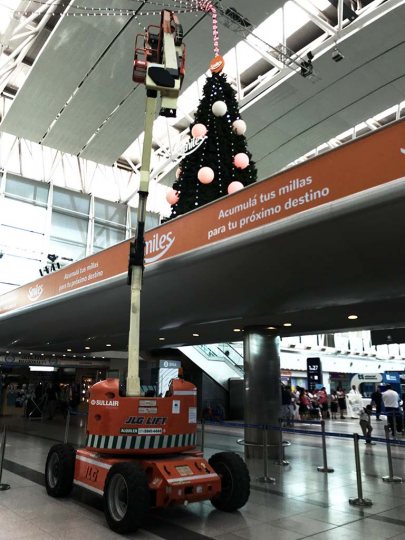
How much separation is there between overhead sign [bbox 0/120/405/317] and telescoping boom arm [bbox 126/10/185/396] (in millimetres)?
956

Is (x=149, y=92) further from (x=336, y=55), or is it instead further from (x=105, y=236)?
(x=105, y=236)

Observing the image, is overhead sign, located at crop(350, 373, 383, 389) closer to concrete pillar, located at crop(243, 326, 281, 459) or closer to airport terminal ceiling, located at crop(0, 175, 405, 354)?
airport terminal ceiling, located at crop(0, 175, 405, 354)

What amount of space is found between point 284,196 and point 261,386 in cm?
707

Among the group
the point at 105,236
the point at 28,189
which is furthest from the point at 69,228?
the point at 28,189

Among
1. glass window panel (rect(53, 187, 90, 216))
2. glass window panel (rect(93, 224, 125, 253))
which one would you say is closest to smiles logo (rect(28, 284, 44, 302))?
glass window panel (rect(53, 187, 90, 216))

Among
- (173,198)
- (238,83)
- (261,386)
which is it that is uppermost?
(238,83)

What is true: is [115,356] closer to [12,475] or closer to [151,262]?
[12,475]

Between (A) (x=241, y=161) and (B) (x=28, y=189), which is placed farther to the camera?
(B) (x=28, y=189)

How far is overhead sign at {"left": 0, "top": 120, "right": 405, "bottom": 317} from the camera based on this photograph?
4594 mm

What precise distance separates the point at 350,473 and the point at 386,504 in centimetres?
248

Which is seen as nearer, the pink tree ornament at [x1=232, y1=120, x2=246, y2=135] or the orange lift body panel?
the orange lift body panel

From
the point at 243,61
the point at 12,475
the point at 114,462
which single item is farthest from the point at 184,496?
the point at 243,61

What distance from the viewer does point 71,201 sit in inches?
1074

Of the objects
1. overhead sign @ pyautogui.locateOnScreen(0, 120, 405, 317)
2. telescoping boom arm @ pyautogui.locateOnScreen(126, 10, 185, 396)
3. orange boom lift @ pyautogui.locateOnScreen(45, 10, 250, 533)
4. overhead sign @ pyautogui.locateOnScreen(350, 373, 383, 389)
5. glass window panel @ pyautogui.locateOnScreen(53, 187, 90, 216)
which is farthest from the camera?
glass window panel @ pyautogui.locateOnScreen(53, 187, 90, 216)
